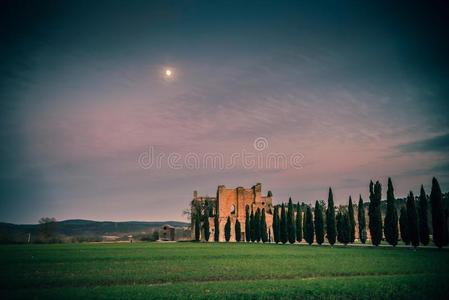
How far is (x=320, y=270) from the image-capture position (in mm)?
17422

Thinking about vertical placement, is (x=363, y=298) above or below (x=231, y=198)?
below

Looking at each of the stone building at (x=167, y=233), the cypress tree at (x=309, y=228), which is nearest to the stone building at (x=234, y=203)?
the stone building at (x=167, y=233)

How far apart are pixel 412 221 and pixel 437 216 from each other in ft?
8.15

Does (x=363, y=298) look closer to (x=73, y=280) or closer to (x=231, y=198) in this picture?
(x=73, y=280)

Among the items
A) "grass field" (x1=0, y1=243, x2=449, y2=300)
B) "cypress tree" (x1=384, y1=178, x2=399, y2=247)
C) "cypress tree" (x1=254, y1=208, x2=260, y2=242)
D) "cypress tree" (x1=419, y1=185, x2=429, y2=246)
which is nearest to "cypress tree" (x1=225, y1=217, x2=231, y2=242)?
"cypress tree" (x1=254, y1=208, x2=260, y2=242)

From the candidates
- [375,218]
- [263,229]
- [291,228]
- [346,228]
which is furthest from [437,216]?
[263,229]

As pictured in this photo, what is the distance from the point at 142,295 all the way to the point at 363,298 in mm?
7113

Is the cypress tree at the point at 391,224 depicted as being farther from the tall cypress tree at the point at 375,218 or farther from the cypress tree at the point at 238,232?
the cypress tree at the point at 238,232

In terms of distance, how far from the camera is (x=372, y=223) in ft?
134

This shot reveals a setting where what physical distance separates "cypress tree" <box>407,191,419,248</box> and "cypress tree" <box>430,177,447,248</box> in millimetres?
1708

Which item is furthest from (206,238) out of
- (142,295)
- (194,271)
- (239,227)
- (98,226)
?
(98,226)

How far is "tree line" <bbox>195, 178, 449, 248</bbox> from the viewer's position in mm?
34812

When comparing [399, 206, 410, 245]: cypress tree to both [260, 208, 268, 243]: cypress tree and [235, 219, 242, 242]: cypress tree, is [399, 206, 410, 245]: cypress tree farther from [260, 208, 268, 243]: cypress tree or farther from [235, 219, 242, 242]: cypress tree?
[235, 219, 242, 242]: cypress tree

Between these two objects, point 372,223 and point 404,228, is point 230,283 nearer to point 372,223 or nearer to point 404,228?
point 404,228
